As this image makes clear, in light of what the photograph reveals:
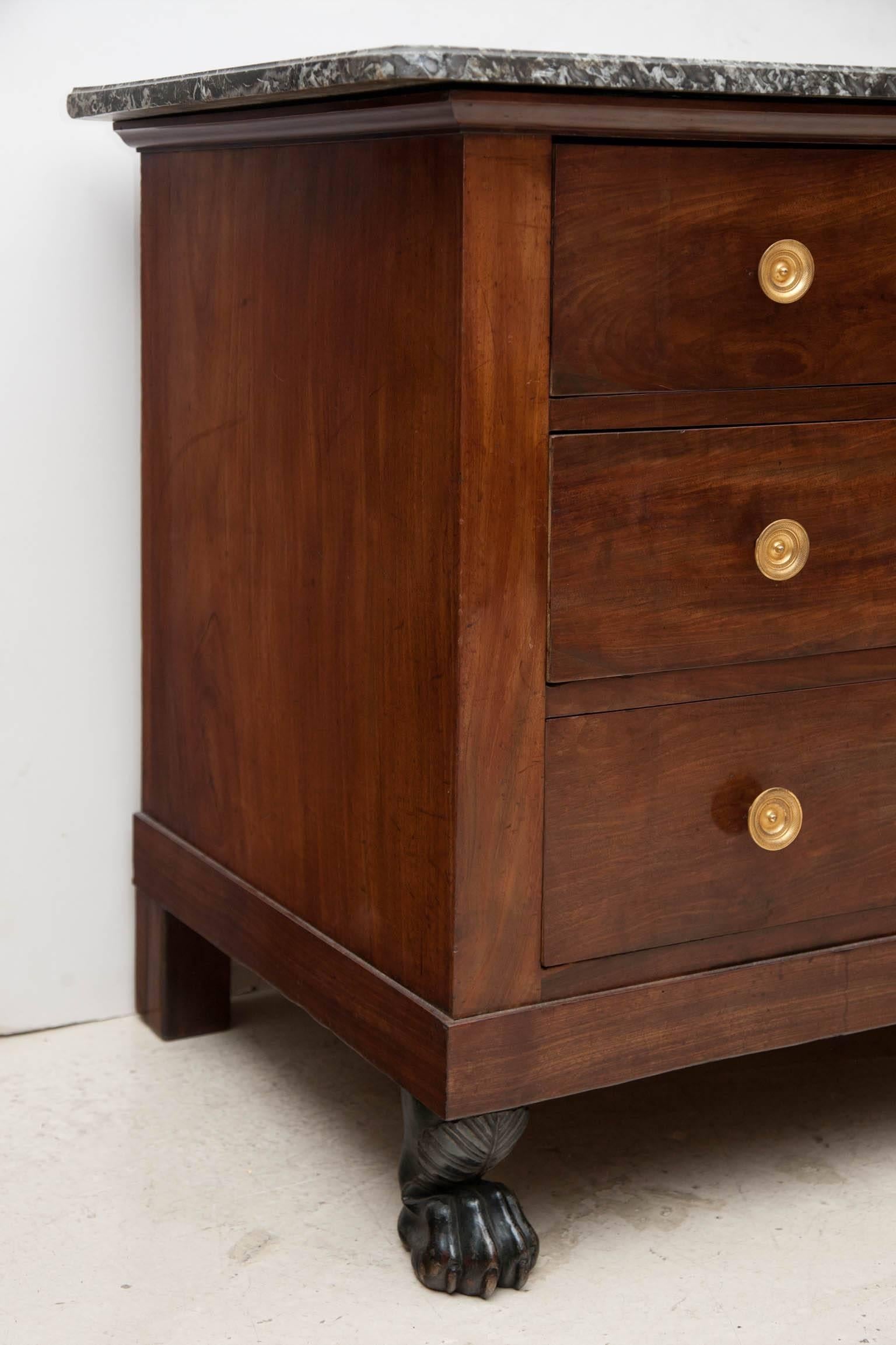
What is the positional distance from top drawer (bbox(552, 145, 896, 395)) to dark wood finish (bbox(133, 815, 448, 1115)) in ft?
1.42

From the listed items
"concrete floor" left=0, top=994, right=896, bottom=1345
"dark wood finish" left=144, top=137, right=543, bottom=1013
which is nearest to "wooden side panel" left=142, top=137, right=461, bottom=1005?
"dark wood finish" left=144, top=137, right=543, bottom=1013

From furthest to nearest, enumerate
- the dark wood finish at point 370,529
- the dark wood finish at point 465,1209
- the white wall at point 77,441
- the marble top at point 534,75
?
the white wall at point 77,441 < the dark wood finish at point 465,1209 < the dark wood finish at point 370,529 < the marble top at point 534,75

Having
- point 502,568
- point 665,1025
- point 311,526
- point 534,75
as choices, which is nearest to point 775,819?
point 665,1025

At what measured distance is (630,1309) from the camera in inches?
44.8

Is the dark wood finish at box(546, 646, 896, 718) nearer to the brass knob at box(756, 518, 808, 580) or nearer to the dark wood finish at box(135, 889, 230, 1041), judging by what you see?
the brass knob at box(756, 518, 808, 580)

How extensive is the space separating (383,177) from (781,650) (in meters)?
0.42

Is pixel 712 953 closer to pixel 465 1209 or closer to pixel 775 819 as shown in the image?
pixel 775 819

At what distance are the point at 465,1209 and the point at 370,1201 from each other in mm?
140

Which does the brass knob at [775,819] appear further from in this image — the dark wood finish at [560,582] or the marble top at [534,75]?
the marble top at [534,75]

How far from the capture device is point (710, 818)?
3.81 ft

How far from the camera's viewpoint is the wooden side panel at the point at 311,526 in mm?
1079

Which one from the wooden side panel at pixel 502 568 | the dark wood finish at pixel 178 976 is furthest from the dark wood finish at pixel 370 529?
the dark wood finish at pixel 178 976

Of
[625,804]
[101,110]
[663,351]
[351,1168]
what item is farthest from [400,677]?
[101,110]

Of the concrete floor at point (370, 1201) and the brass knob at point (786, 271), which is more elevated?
the brass knob at point (786, 271)
